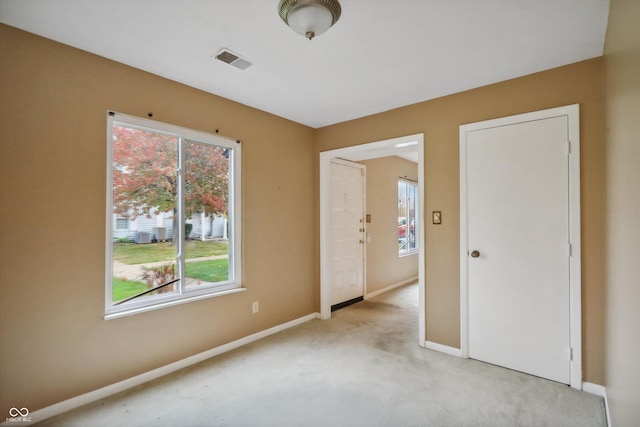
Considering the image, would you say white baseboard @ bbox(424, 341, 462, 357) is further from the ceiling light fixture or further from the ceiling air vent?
the ceiling air vent

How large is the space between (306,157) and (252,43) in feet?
6.60

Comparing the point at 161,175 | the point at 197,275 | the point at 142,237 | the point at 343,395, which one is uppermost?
the point at 161,175

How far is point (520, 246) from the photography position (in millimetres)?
2637

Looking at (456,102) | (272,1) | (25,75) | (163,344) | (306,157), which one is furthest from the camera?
(306,157)

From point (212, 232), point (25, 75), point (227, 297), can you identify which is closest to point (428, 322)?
point (227, 297)

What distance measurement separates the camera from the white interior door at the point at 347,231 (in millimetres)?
4465

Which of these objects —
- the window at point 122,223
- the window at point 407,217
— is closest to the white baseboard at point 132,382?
the window at point 122,223

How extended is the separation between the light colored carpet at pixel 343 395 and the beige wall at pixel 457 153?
1.35ft

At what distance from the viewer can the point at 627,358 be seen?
1.38 meters

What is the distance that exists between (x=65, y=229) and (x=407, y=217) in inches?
228

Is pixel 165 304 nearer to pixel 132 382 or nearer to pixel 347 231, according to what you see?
pixel 132 382

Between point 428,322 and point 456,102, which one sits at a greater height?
point 456,102

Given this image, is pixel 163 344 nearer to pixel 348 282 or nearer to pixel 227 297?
pixel 227 297

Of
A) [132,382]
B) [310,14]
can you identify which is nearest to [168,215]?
[132,382]
